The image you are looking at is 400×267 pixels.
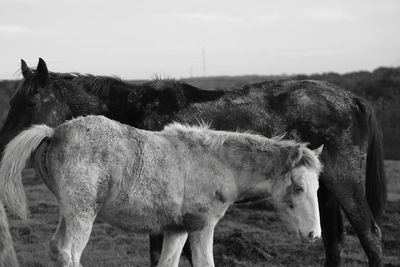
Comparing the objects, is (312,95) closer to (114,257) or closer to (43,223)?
(114,257)

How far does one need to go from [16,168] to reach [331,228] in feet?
14.4

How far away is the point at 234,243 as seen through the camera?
388 inches

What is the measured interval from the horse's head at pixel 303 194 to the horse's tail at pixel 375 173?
2.35 m

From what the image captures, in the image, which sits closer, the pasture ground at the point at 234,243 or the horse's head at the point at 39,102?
the horse's head at the point at 39,102

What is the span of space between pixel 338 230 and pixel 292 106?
5.76ft

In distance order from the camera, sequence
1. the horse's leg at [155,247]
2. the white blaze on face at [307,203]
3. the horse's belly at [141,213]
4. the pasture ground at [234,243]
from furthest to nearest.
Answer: the pasture ground at [234,243] < the horse's leg at [155,247] < the white blaze on face at [307,203] < the horse's belly at [141,213]

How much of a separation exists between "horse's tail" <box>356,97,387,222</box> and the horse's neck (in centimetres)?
238

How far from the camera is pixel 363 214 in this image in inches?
320

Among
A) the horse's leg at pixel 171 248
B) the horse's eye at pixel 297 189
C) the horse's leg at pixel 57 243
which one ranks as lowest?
the horse's leg at pixel 171 248

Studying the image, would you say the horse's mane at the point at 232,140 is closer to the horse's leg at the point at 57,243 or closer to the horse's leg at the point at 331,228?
the horse's leg at the point at 57,243

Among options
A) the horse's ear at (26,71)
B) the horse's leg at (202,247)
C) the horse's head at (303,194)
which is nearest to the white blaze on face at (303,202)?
the horse's head at (303,194)

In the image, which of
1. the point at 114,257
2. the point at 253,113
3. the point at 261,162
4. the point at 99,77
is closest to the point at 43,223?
the point at 114,257

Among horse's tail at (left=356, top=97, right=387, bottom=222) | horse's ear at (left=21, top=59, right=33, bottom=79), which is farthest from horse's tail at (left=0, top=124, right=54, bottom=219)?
horse's tail at (left=356, top=97, right=387, bottom=222)

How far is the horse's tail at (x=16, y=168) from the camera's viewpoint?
5.74 metres
